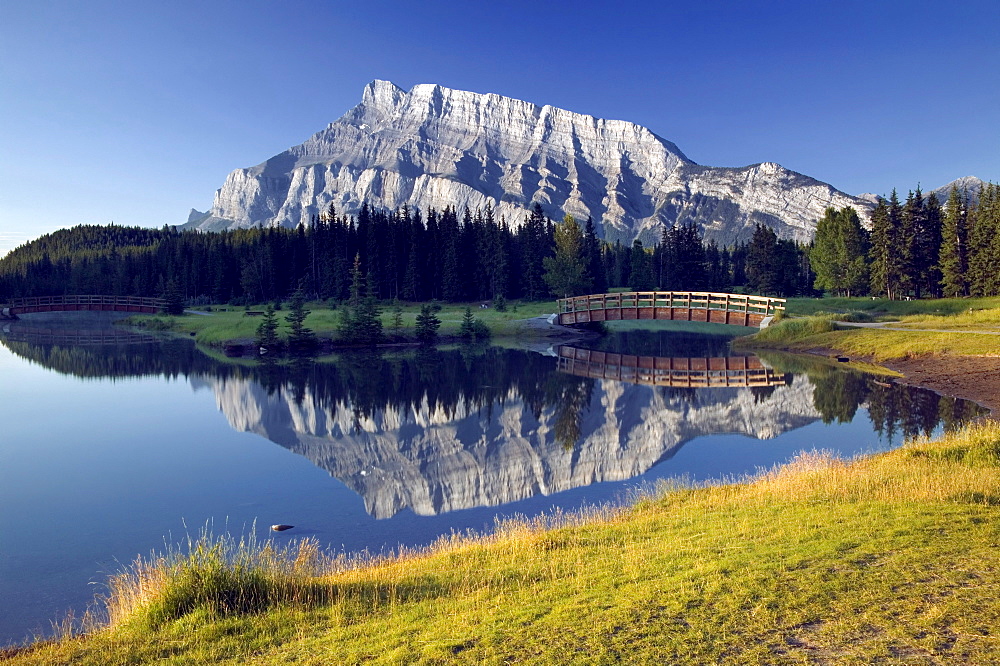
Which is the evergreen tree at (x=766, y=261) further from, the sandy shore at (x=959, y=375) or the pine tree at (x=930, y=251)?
the sandy shore at (x=959, y=375)

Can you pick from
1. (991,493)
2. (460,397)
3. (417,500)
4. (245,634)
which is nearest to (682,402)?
(460,397)

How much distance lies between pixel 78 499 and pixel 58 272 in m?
149

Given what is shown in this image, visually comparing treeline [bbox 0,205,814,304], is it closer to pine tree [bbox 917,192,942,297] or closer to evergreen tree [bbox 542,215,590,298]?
evergreen tree [bbox 542,215,590,298]

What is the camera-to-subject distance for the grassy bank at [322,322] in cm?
5803

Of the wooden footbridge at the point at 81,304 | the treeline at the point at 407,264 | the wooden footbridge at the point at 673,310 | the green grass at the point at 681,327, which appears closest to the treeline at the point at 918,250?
the treeline at the point at 407,264

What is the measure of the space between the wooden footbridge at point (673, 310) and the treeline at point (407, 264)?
2413 centimetres

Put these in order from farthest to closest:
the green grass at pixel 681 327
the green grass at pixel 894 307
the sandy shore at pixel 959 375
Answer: the green grass at pixel 681 327 < the green grass at pixel 894 307 < the sandy shore at pixel 959 375

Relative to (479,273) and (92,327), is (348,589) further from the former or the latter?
(92,327)

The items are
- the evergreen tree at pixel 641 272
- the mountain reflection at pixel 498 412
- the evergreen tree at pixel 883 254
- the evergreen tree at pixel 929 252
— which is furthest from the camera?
the evergreen tree at pixel 641 272

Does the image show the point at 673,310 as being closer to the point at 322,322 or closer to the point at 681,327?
the point at 681,327

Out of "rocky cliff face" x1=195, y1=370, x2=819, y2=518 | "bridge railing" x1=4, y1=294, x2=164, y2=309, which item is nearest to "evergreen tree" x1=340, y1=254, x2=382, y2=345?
"rocky cliff face" x1=195, y1=370, x2=819, y2=518

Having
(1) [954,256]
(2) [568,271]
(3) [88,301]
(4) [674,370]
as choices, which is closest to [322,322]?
(4) [674,370]

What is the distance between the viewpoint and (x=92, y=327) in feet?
287

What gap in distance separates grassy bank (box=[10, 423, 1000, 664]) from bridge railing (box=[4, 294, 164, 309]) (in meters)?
89.9
